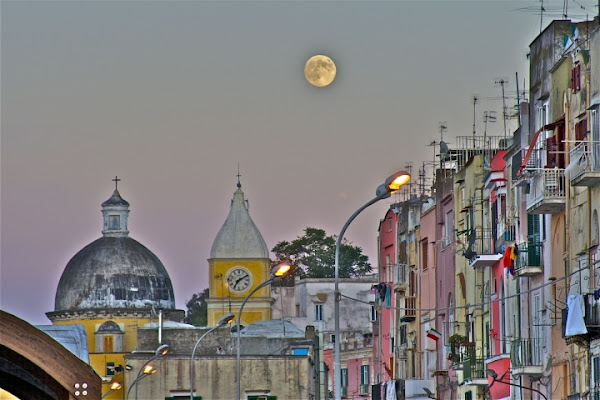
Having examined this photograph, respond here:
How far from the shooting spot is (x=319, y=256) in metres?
142

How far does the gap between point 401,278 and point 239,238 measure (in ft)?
222

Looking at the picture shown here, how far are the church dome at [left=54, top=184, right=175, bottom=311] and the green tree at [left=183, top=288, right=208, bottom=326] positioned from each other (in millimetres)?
19079

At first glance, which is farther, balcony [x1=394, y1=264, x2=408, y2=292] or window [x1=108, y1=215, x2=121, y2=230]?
window [x1=108, y1=215, x2=121, y2=230]

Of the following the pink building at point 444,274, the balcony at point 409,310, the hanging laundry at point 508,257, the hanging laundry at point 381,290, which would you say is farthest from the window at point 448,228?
the hanging laundry at point 508,257

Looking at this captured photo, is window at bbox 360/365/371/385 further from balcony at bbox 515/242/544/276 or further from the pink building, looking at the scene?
balcony at bbox 515/242/544/276

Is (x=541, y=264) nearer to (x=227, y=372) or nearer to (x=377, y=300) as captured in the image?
(x=377, y=300)

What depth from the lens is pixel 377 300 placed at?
74.9 metres

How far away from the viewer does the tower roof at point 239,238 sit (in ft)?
444

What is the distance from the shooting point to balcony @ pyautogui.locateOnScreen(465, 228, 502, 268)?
4903cm

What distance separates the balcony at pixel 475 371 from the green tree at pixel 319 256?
85927mm

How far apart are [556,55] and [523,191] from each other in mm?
4137

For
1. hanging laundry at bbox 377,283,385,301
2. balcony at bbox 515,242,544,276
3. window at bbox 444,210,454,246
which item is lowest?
balcony at bbox 515,242,544,276

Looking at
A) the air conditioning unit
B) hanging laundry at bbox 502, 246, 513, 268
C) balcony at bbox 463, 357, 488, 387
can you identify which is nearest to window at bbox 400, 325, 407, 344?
balcony at bbox 463, 357, 488, 387

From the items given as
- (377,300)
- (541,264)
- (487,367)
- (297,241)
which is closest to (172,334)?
(377,300)
